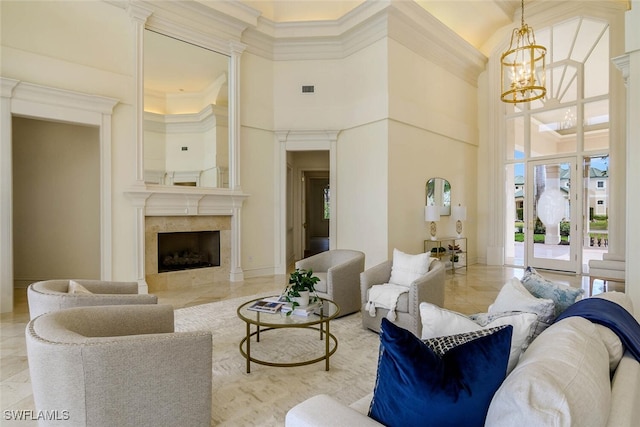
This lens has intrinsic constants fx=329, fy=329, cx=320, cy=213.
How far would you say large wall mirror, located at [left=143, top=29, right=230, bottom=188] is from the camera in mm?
5199

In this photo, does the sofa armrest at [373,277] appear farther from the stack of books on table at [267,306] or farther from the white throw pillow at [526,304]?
the white throw pillow at [526,304]

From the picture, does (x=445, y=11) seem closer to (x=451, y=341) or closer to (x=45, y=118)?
(x=45, y=118)

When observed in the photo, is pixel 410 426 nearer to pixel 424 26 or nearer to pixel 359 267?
pixel 359 267

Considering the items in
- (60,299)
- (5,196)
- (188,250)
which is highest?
(5,196)

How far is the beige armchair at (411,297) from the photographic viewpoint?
3.07 metres

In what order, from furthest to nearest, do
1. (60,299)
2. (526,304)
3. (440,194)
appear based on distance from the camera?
(440,194), (60,299), (526,304)

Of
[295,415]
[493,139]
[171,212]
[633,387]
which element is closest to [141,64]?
[171,212]

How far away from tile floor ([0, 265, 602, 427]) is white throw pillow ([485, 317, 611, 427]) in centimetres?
267

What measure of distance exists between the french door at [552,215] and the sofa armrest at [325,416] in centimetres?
750

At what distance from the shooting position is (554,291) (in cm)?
192

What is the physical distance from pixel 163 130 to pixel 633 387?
585cm

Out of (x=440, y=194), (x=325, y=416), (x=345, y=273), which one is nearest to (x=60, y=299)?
(x=325, y=416)

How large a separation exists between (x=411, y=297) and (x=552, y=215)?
5.75 metres

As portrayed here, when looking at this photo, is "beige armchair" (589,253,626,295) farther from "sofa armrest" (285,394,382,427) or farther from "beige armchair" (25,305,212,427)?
"beige armchair" (25,305,212,427)
